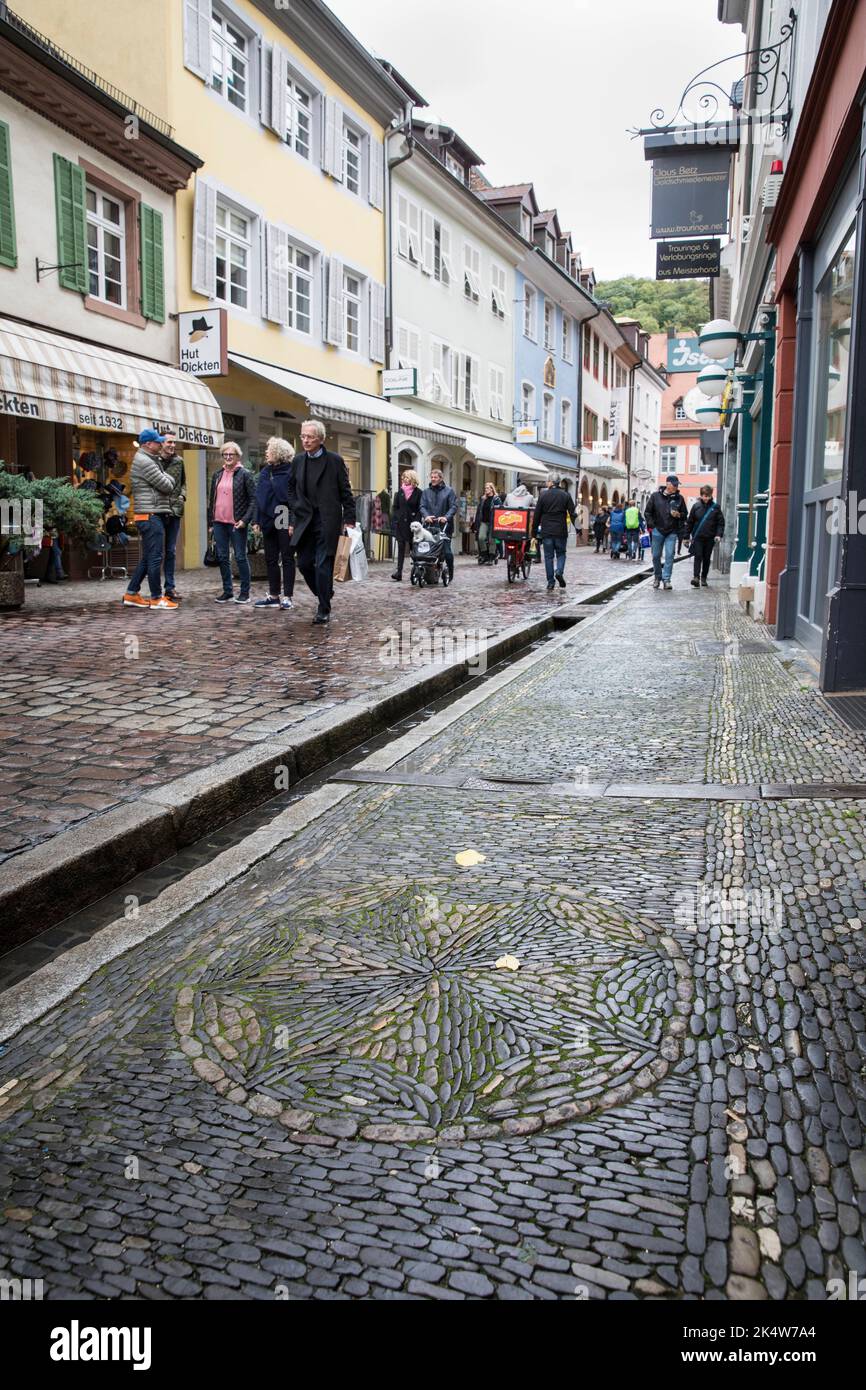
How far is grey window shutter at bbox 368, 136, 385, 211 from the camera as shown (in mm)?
23656

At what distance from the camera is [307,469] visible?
30.8 feet

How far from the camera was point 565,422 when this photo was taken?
42.7m

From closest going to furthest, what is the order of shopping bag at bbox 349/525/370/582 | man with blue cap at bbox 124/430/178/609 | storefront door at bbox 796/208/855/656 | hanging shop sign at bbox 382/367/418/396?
storefront door at bbox 796/208/855/656 < man with blue cap at bbox 124/430/178/609 < shopping bag at bbox 349/525/370/582 < hanging shop sign at bbox 382/367/418/396

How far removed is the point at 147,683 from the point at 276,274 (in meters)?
15.3

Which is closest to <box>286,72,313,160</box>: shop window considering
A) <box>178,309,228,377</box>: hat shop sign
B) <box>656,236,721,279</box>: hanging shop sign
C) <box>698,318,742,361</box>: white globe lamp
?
<box>178,309,228,377</box>: hat shop sign

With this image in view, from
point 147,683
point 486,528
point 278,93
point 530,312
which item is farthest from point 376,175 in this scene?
point 147,683

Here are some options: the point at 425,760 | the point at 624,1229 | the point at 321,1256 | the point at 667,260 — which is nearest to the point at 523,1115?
the point at 624,1229

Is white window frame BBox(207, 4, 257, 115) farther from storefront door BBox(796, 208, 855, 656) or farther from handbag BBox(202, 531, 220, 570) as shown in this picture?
storefront door BBox(796, 208, 855, 656)

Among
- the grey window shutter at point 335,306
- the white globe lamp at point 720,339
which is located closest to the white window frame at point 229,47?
the grey window shutter at point 335,306

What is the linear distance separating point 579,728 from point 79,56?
53.5 feet

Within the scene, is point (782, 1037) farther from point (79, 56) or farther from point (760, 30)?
point (79, 56)

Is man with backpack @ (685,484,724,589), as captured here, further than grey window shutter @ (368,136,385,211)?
No

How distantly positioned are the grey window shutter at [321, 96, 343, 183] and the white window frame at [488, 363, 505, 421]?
36.5 ft
